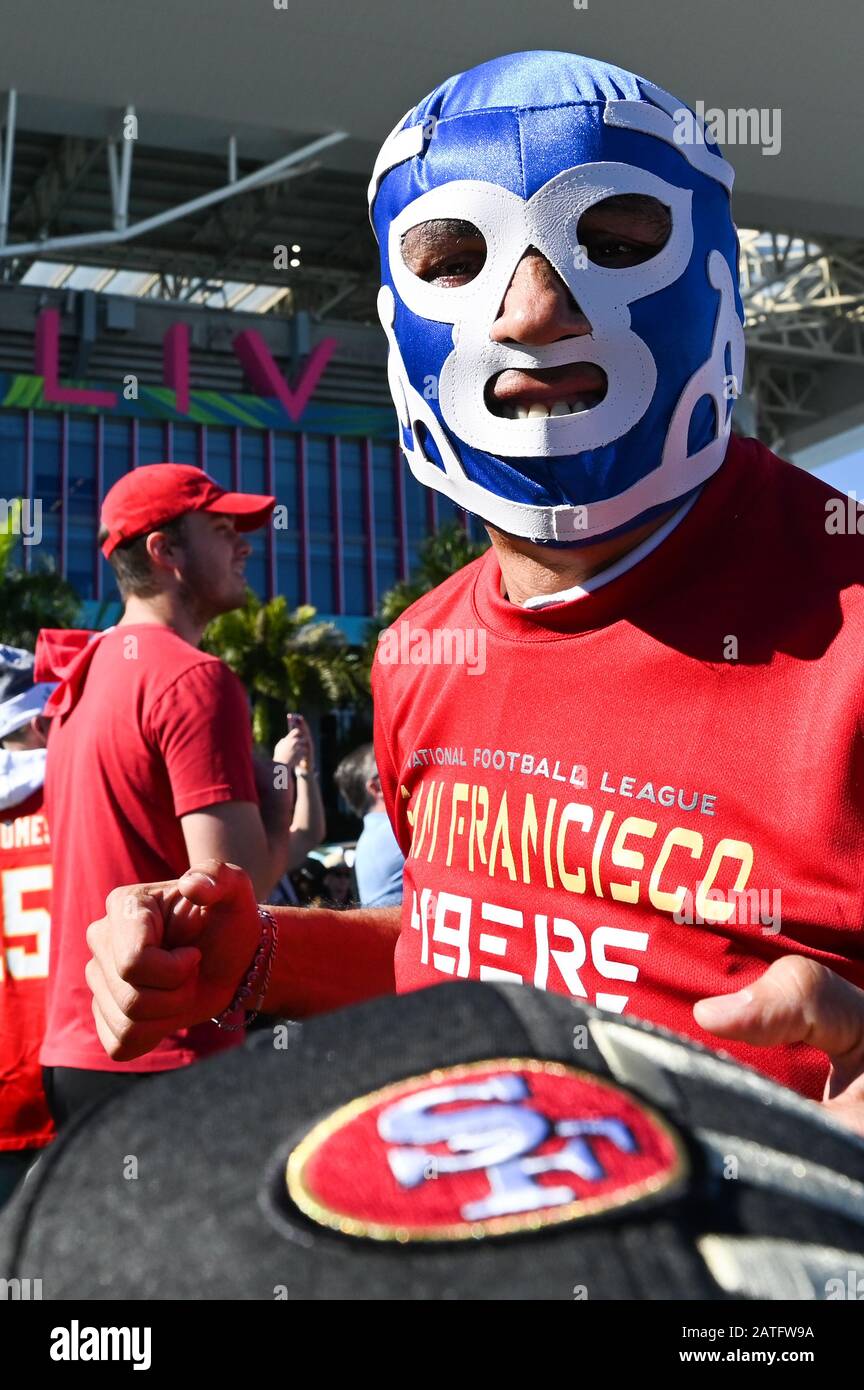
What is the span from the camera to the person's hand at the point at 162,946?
128 centimetres

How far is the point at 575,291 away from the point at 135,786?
177cm

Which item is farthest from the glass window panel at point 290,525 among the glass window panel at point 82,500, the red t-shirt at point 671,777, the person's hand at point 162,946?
the person's hand at point 162,946

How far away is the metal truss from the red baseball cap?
2972 centimetres

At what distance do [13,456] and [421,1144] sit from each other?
45.1 meters

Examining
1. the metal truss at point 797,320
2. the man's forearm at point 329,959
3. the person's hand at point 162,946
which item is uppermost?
the metal truss at point 797,320

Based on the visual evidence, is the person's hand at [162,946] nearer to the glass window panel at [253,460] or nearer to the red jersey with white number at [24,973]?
the red jersey with white number at [24,973]

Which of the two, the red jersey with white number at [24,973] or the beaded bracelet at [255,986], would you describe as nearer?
the beaded bracelet at [255,986]

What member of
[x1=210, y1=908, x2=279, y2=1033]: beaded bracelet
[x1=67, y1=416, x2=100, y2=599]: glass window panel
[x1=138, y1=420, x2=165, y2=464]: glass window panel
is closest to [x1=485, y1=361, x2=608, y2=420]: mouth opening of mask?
[x1=210, y1=908, x2=279, y2=1033]: beaded bracelet

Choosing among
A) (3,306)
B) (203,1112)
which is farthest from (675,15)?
(3,306)

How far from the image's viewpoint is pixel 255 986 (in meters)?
1.69

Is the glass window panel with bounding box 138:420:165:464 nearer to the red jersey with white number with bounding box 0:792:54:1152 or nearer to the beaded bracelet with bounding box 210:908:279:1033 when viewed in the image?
the red jersey with white number with bounding box 0:792:54:1152

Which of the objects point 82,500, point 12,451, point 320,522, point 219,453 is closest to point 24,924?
point 12,451

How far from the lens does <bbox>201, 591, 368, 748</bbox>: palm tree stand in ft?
102

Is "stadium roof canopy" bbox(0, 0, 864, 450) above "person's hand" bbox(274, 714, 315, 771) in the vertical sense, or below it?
above
